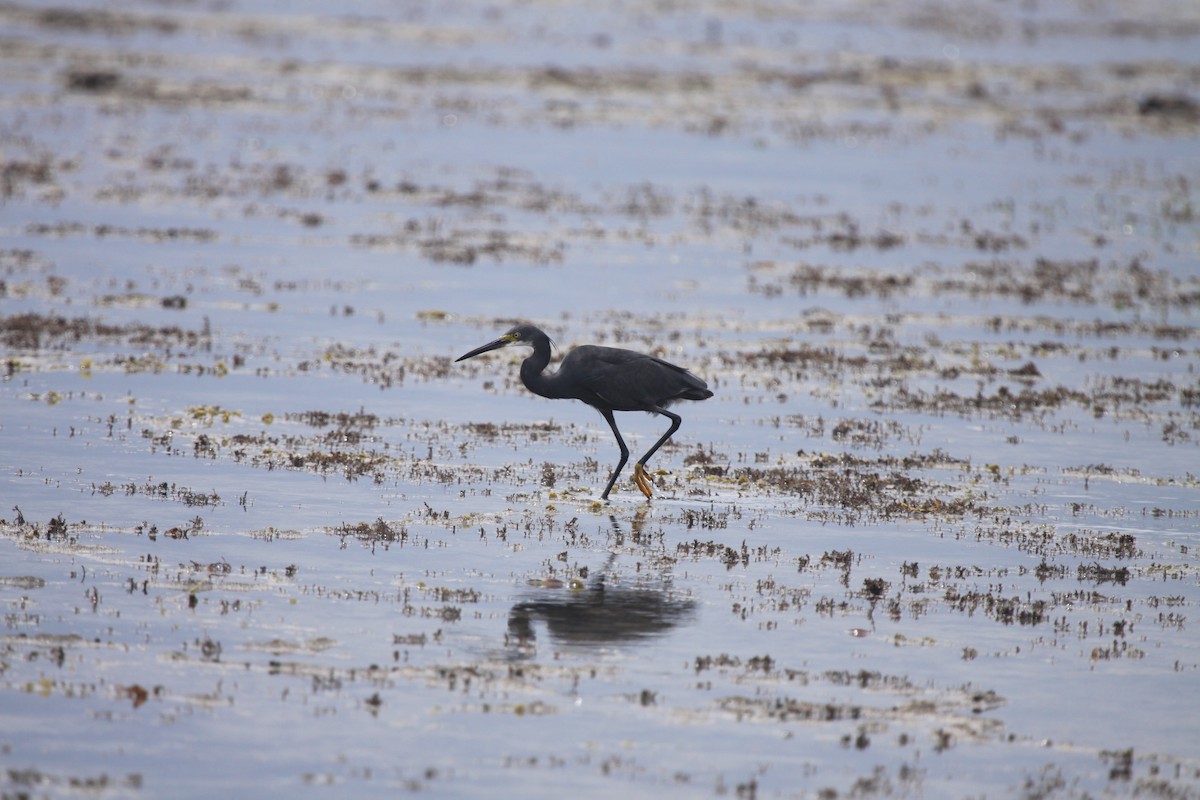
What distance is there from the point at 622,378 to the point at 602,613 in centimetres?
412

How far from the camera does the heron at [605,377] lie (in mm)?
16266

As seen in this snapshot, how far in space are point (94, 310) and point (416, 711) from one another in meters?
15.5

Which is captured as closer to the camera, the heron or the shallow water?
the shallow water

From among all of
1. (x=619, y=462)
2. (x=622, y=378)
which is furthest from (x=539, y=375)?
(x=619, y=462)

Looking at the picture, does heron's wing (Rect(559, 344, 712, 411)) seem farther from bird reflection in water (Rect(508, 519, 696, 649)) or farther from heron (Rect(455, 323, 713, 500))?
bird reflection in water (Rect(508, 519, 696, 649))

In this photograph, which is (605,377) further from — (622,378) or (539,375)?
(539,375)

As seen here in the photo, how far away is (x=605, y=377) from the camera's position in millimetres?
16312

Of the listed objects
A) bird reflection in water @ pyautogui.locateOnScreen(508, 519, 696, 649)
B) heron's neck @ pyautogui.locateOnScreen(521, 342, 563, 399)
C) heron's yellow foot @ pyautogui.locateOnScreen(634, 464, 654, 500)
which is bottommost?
bird reflection in water @ pyautogui.locateOnScreen(508, 519, 696, 649)

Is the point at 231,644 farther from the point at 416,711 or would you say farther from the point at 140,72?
the point at 140,72

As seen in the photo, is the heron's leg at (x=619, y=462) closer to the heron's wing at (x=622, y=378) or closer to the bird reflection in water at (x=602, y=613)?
the heron's wing at (x=622, y=378)

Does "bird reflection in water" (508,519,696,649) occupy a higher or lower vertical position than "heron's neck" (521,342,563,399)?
lower

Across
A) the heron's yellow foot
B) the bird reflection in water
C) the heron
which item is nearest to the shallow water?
the bird reflection in water

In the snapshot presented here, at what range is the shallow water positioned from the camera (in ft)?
34.2

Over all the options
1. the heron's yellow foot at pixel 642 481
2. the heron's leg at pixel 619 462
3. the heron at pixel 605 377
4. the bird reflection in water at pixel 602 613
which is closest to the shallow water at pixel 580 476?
the bird reflection in water at pixel 602 613
